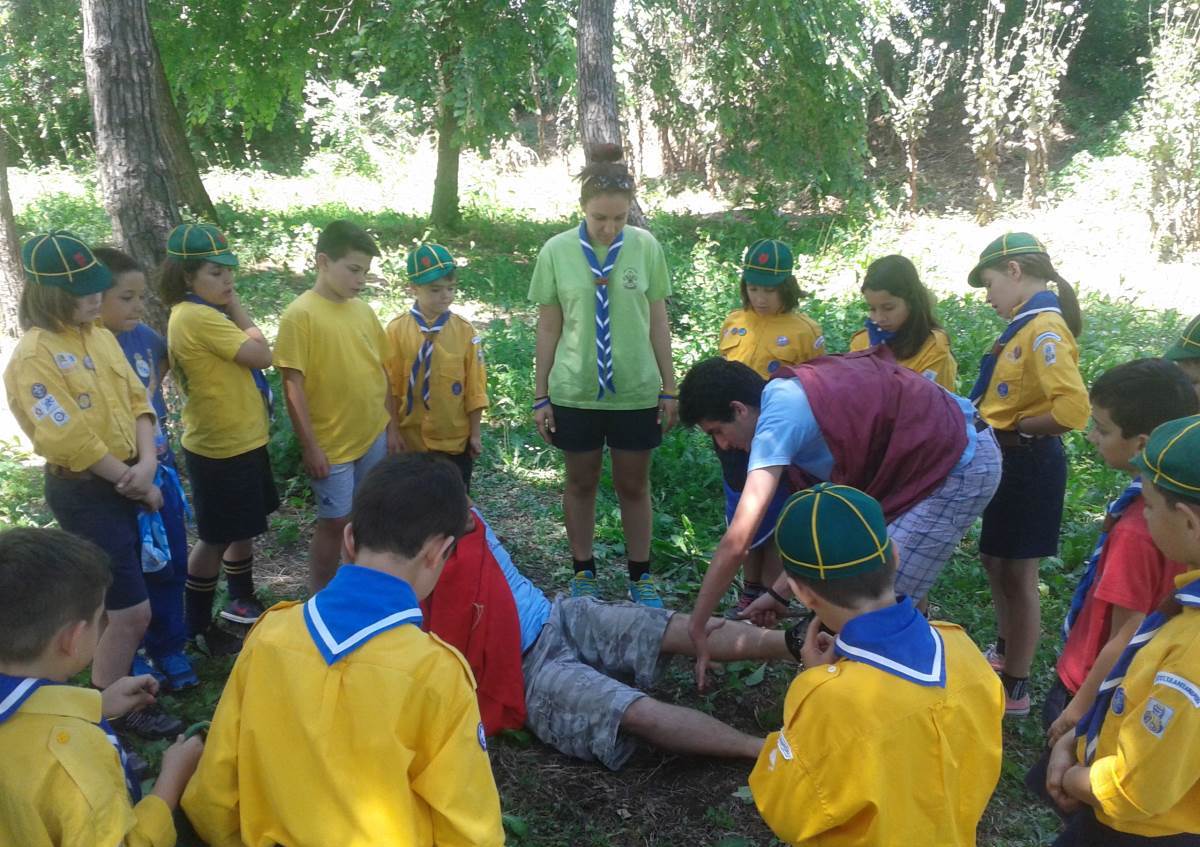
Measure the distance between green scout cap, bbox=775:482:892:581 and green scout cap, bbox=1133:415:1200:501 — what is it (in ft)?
1.83

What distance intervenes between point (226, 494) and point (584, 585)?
5.37 ft

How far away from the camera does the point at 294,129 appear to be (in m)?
21.5

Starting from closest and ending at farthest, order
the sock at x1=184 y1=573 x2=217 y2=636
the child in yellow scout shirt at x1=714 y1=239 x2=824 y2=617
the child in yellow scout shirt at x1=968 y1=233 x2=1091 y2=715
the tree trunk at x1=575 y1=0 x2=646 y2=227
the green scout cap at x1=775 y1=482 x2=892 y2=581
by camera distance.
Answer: the green scout cap at x1=775 y1=482 x2=892 y2=581, the child in yellow scout shirt at x1=968 y1=233 x2=1091 y2=715, the sock at x1=184 y1=573 x2=217 y2=636, the child in yellow scout shirt at x1=714 y1=239 x2=824 y2=617, the tree trunk at x1=575 y1=0 x2=646 y2=227

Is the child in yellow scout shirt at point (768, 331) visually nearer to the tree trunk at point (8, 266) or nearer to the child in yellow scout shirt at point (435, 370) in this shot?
the child in yellow scout shirt at point (435, 370)

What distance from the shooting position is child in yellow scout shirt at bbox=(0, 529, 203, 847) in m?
1.72

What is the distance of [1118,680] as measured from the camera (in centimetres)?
201

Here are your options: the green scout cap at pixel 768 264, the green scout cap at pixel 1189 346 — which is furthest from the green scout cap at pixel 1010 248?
the green scout cap at pixel 768 264

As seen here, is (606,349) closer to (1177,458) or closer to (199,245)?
(199,245)

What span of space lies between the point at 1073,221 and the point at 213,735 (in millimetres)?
12372

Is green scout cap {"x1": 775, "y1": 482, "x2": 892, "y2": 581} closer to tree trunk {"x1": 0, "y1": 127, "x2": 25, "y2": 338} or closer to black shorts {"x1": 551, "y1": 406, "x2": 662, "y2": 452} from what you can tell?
black shorts {"x1": 551, "y1": 406, "x2": 662, "y2": 452}

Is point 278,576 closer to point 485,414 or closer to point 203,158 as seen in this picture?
point 485,414

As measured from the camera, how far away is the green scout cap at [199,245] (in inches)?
143

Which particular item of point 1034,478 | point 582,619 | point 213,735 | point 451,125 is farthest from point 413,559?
point 451,125

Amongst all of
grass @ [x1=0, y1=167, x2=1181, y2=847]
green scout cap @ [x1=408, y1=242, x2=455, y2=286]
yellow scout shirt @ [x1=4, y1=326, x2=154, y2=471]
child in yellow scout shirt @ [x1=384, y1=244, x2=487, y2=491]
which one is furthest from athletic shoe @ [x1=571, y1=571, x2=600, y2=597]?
yellow scout shirt @ [x1=4, y1=326, x2=154, y2=471]
